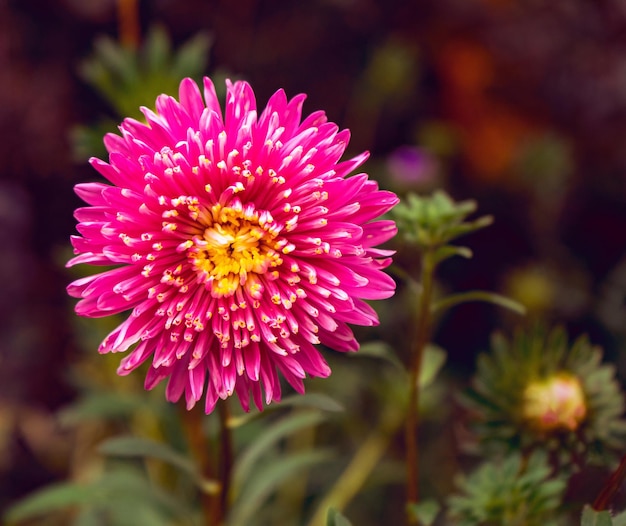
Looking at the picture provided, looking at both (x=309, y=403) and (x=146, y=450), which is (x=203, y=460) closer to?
(x=146, y=450)

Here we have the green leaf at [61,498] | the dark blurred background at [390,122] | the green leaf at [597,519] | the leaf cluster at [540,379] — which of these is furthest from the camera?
the dark blurred background at [390,122]

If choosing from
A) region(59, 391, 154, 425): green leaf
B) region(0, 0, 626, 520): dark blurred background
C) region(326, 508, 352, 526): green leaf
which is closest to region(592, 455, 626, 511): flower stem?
region(326, 508, 352, 526): green leaf

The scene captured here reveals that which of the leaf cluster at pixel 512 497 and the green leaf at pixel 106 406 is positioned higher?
the green leaf at pixel 106 406

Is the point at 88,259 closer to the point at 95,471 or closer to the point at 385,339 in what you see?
the point at 95,471

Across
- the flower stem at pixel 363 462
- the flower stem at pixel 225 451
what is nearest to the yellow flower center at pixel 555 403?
the flower stem at pixel 225 451

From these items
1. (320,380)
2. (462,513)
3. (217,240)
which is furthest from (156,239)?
(320,380)

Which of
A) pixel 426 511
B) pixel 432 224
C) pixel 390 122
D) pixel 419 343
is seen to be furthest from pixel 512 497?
pixel 390 122

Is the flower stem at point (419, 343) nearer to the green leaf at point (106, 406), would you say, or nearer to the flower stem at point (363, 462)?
the flower stem at point (363, 462)
